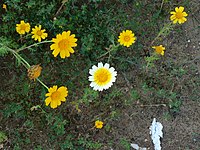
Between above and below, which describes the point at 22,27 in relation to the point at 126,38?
below

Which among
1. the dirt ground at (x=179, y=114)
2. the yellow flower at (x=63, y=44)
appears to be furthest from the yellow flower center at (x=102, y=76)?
the dirt ground at (x=179, y=114)

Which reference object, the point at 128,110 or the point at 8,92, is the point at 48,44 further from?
the point at 128,110

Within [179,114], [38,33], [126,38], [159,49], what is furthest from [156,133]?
[38,33]

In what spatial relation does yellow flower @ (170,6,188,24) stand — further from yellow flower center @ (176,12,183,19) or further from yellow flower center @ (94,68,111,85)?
yellow flower center @ (94,68,111,85)

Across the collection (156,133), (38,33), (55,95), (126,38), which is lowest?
(55,95)

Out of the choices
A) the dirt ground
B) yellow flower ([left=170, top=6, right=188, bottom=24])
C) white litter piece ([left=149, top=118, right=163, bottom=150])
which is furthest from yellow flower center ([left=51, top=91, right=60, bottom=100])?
yellow flower ([left=170, top=6, right=188, bottom=24])

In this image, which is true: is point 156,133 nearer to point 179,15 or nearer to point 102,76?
point 102,76

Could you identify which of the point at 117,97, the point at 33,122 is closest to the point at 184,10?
the point at 117,97
